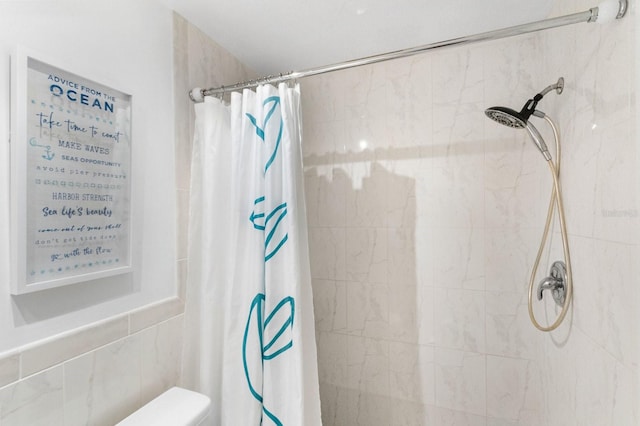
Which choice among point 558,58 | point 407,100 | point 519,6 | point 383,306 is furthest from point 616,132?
point 383,306

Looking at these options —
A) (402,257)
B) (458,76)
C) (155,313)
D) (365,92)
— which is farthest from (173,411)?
(458,76)

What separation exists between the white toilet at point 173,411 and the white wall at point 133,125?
13.6 inches

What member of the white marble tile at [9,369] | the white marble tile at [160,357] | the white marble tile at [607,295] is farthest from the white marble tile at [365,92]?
the white marble tile at [9,369]

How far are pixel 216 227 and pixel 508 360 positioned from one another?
1499 mm

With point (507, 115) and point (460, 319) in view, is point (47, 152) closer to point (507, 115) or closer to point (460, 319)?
point (507, 115)

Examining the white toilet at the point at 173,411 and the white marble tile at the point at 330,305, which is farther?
the white marble tile at the point at 330,305

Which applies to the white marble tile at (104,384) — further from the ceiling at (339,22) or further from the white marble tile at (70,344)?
the ceiling at (339,22)

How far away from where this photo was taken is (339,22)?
4.51 feet

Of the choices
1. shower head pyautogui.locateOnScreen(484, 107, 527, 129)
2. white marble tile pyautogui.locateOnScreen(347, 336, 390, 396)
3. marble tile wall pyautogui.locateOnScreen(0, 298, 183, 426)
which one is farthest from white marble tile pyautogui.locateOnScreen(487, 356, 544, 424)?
marble tile wall pyautogui.locateOnScreen(0, 298, 183, 426)

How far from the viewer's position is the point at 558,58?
1.26 m

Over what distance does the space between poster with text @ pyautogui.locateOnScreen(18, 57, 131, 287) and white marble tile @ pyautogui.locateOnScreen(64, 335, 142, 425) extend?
0.26 metres

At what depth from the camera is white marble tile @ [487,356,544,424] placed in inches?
57.1

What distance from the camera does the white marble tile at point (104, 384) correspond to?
35.9 inches

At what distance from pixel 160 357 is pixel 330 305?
3.00 ft
